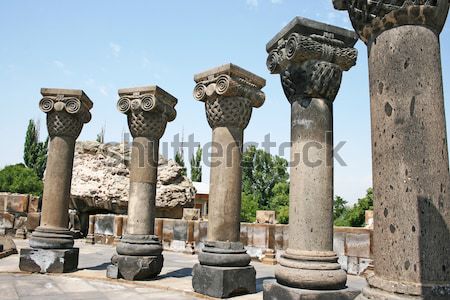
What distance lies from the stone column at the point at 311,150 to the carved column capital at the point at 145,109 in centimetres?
335

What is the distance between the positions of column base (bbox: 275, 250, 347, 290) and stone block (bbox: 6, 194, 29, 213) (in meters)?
15.4

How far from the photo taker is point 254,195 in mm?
49219

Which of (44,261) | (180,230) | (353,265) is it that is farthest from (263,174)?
(44,261)

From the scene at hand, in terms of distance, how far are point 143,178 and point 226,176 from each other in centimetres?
211

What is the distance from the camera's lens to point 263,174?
5112 centimetres

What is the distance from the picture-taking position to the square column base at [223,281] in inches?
234

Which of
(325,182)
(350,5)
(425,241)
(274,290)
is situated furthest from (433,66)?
(274,290)

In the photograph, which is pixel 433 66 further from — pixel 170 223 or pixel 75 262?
pixel 170 223

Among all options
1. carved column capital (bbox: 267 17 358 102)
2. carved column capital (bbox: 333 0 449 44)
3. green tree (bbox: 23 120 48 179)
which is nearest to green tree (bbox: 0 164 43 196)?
green tree (bbox: 23 120 48 179)

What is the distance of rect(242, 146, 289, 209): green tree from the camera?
50.3 metres

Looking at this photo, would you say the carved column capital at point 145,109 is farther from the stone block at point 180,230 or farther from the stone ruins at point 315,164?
the stone block at point 180,230

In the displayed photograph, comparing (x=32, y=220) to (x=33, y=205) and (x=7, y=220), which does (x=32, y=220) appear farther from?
(x=7, y=220)

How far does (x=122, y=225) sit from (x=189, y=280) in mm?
8900

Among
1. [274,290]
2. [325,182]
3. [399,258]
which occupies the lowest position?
[274,290]
